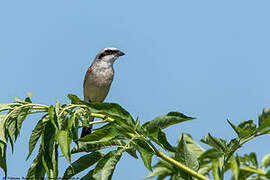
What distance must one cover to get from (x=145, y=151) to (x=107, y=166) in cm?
27

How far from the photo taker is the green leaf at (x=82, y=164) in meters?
2.76

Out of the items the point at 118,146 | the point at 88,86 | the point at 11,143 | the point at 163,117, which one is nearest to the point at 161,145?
the point at 163,117

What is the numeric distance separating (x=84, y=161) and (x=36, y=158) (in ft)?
1.20

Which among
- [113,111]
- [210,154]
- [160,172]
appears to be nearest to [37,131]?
[113,111]

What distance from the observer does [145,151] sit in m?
2.39

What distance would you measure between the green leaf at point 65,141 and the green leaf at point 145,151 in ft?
1.43

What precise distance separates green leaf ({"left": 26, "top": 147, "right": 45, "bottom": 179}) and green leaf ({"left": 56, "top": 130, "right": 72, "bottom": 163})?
10.9 inches

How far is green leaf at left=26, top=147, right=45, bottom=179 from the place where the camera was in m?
2.47

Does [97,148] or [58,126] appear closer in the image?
[58,126]

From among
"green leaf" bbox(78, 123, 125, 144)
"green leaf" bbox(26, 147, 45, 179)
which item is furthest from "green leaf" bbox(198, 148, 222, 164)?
"green leaf" bbox(26, 147, 45, 179)

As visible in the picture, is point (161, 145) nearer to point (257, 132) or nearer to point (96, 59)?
point (257, 132)

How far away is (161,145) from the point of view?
7.79ft

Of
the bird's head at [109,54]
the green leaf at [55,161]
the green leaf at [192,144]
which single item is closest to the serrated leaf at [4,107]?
the green leaf at [55,161]

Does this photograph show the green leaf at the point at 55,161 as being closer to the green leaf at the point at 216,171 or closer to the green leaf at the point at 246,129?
the green leaf at the point at 216,171
